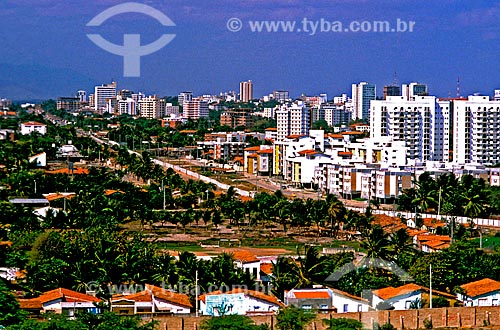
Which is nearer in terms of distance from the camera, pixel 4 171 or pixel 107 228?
pixel 107 228

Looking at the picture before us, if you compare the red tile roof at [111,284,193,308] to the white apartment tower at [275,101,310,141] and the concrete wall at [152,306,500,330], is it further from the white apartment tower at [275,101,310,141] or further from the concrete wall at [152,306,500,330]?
the white apartment tower at [275,101,310,141]

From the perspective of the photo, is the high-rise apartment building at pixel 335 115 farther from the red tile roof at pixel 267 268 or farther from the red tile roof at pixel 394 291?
the red tile roof at pixel 394 291

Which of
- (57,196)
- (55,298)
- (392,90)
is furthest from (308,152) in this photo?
(392,90)

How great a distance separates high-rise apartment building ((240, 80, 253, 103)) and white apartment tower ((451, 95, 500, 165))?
3278 inches

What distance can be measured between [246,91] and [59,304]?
11253 cm

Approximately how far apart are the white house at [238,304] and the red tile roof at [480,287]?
147 inches

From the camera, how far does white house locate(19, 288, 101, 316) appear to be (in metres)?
14.4

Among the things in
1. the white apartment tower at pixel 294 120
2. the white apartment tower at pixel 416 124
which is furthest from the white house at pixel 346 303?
the white apartment tower at pixel 294 120

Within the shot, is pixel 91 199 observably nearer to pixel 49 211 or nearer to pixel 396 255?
pixel 49 211

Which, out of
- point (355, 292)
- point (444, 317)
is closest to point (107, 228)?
point (355, 292)

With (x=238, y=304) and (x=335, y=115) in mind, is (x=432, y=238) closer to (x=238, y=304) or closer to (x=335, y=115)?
(x=238, y=304)

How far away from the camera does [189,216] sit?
27.1 m

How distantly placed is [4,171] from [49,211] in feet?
40.8

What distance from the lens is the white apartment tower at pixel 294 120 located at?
5350 cm
